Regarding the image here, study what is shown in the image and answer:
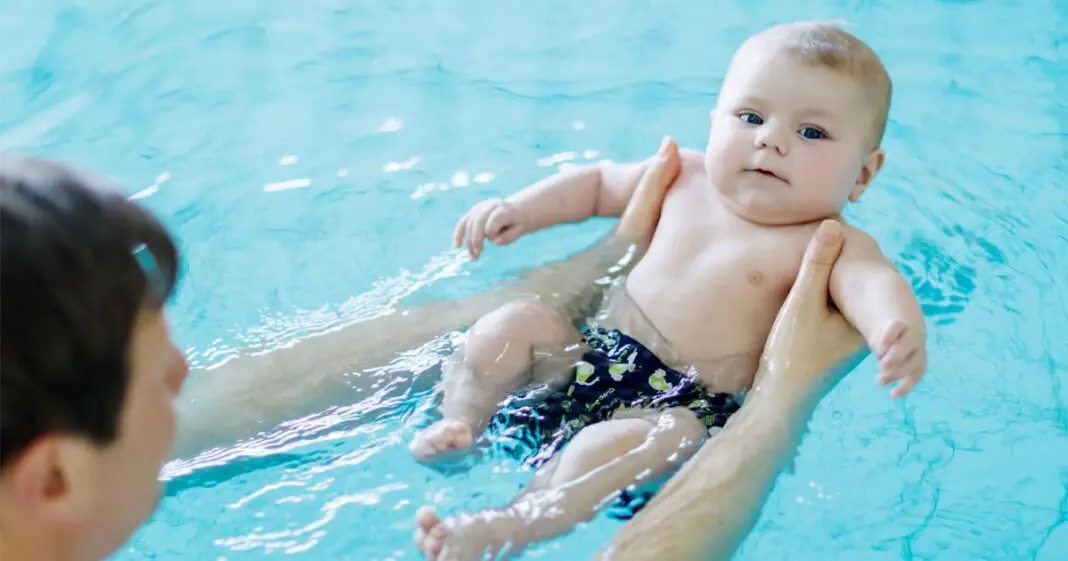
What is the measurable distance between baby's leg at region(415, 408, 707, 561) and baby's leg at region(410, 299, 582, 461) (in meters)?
0.17

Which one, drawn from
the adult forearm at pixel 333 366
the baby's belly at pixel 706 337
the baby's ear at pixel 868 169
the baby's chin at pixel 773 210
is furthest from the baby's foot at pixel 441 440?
the baby's ear at pixel 868 169

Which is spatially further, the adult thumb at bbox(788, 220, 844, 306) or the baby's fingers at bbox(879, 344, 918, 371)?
the adult thumb at bbox(788, 220, 844, 306)

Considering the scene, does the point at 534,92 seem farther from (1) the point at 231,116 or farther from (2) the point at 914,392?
(2) the point at 914,392

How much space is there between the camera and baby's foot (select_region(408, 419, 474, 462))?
1.67 metres

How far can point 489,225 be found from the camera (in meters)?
2.04

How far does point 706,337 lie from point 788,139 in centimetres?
36

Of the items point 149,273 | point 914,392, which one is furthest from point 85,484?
point 914,392

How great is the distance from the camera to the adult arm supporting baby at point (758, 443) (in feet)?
4.93

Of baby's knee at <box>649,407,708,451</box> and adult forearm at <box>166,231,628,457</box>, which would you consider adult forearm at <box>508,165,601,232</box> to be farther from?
baby's knee at <box>649,407,708,451</box>

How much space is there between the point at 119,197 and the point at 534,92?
2299mm

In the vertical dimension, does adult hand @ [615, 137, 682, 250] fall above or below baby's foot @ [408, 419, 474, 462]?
above

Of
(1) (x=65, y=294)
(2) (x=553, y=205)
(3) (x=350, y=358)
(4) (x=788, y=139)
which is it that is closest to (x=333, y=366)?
(3) (x=350, y=358)

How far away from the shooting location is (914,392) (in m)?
2.07

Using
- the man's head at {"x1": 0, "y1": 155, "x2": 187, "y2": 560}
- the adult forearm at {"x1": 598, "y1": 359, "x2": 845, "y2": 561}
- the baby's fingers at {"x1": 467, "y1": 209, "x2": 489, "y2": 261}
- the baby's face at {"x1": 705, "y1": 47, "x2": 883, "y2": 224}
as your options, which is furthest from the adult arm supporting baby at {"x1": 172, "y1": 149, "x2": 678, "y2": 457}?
the man's head at {"x1": 0, "y1": 155, "x2": 187, "y2": 560}
